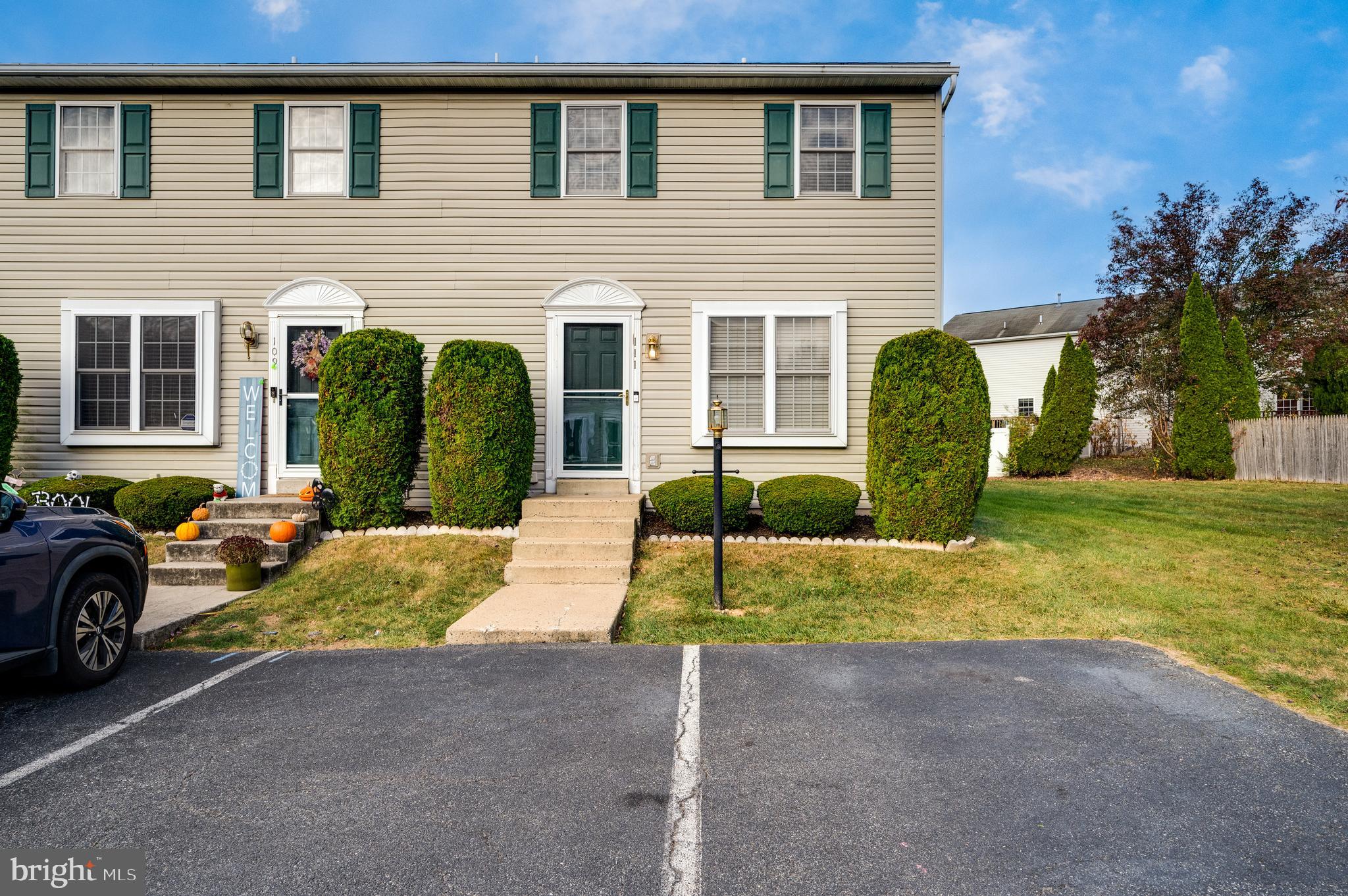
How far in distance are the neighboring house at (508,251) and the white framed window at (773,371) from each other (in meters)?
0.03

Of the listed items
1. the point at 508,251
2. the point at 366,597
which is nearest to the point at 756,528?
the point at 366,597

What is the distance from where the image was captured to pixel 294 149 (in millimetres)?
8469

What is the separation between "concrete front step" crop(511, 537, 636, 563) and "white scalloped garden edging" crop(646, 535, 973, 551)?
864mm

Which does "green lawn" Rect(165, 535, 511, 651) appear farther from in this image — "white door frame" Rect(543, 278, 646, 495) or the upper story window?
the upper story window

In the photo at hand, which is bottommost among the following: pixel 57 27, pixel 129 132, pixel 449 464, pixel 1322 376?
pixel 449 464

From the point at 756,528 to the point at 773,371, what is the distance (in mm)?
2046

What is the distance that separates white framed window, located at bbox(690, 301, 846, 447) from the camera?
27.5ft

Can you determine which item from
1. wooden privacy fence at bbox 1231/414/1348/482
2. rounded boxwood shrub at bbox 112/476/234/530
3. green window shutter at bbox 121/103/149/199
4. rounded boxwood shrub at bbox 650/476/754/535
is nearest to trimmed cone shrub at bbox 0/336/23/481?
rounded boxwood shrub at bbox 112/476/234/530

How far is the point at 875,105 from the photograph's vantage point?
27.5 ft

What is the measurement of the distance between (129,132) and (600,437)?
7141 mm

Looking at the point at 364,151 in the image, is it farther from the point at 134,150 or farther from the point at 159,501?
the point at 159,501

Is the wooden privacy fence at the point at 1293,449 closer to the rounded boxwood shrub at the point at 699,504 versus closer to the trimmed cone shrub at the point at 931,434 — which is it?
the trimmed cone shrub at the point at 931,434

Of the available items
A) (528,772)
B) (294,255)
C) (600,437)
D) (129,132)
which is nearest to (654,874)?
(528,772)

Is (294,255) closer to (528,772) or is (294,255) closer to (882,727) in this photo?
(528,772)
